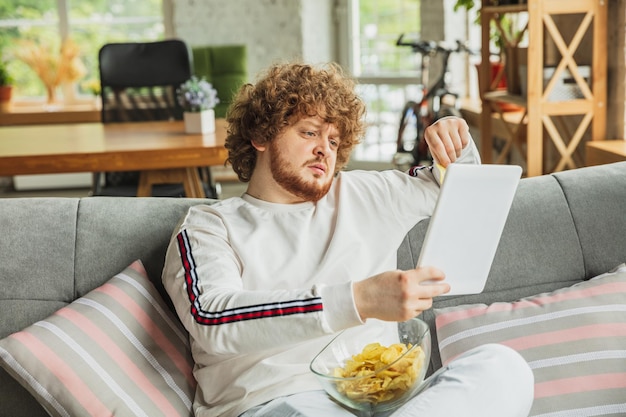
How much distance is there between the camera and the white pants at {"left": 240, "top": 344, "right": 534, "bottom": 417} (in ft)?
4.91

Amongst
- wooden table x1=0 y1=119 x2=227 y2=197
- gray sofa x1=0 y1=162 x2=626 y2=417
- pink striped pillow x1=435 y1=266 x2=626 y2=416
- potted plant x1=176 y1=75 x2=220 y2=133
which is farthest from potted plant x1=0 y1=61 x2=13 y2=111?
pink striped pillow x1=435 y1=266 x2=626 y2=416

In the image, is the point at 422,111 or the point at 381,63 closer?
the point at 422,111

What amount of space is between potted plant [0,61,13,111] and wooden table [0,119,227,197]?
3.14 metres

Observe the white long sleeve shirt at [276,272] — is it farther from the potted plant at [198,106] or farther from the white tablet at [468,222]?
the potted plant at [198,106]

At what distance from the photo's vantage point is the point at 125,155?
11.0 feet

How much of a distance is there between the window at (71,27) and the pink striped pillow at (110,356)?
218 inches

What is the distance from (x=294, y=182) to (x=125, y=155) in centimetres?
173

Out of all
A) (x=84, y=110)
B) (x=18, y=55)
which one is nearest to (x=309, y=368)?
(x=84, y=110)

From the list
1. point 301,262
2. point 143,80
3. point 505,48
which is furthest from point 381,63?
point 301,262

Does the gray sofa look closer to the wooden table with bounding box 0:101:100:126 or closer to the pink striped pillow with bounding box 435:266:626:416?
the pink striped pillow with bounding box 435:266:626:416

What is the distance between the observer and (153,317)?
1.81 m

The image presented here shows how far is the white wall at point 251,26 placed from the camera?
22.6 feet

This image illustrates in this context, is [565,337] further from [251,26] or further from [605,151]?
[251,26]

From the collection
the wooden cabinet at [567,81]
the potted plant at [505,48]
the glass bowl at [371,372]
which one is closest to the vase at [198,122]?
the wooden cabinet at [567,81]
